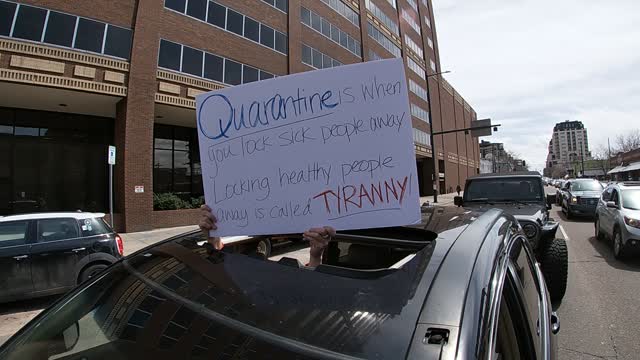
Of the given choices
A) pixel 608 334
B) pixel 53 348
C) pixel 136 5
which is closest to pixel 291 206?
pixel 53 348

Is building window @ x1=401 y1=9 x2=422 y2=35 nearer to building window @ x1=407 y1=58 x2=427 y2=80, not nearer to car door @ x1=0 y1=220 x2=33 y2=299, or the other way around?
building window @ x1=407 y1=58 x2=427 y2=80

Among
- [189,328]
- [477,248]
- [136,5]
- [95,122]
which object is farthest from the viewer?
[95,122]

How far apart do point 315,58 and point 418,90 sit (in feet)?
A: 76.7

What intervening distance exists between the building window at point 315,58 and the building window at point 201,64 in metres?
6.30

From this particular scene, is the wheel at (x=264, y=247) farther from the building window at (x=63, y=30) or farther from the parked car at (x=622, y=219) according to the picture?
the building window at (x=63, y=30)

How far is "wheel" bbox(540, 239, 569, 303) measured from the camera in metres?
5.11

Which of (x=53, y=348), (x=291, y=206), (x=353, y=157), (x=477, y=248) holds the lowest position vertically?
(x=53, y=348)

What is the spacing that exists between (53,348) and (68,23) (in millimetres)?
16970

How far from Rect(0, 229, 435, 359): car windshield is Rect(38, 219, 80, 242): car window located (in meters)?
5.85

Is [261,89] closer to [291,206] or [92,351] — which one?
[291,206]

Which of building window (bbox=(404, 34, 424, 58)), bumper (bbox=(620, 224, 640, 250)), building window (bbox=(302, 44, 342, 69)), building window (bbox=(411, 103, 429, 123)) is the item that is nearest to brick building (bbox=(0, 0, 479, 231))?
building window (bbox=(302, 44, 342, 69))

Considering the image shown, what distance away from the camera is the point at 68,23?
48.6 feet

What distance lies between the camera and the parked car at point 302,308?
1.06 meters

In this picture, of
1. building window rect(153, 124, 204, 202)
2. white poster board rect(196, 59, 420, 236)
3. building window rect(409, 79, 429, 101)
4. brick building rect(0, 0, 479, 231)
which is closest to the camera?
white poster board rect(196, 59, 420, 236)
